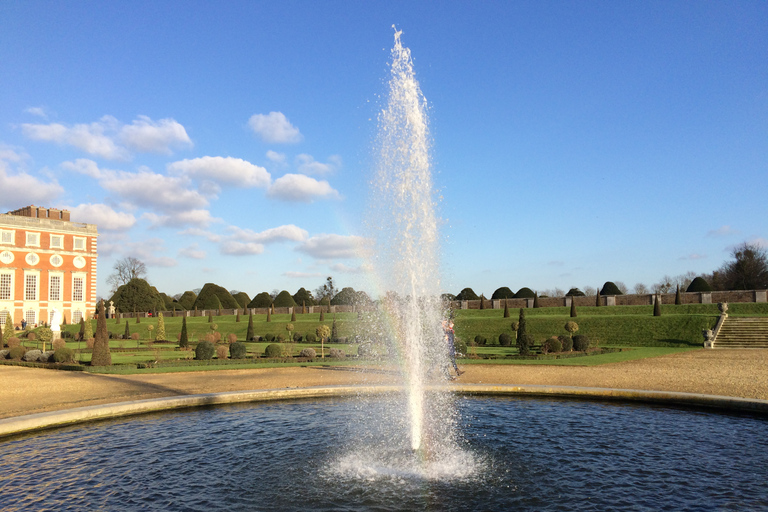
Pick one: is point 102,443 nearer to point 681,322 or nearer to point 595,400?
point 595,400

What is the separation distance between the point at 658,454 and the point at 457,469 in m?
3.35

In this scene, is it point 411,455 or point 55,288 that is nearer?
point 411,455

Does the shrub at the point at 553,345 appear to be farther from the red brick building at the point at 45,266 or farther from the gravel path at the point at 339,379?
the red brick building at the point at 45,266

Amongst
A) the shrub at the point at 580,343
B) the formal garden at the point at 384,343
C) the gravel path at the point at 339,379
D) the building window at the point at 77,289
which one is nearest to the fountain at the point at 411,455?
the gravel path at the point at 339,379

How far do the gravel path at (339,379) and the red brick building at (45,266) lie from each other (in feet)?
169

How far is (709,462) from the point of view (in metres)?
7.83

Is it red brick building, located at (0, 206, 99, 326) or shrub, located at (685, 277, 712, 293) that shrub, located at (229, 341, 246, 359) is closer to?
shrub, located at (685, 277, 712, 293)

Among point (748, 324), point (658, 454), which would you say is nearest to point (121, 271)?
point (748, 324)

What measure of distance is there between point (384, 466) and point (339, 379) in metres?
9.67

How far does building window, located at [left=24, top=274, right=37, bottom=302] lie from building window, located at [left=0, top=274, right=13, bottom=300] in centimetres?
158

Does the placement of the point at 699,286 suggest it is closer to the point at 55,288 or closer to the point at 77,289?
the point at 77,289

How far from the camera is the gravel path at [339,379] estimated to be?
13.8 m

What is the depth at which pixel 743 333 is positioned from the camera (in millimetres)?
29859

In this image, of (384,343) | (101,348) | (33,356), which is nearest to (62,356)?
(33,356)
